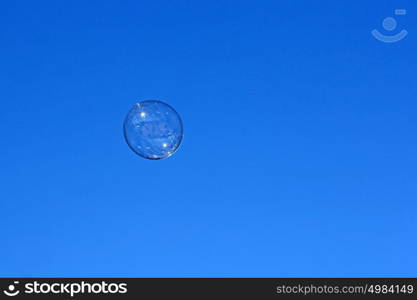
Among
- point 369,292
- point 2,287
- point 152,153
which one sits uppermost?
point 152,153

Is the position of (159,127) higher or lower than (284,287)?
higher

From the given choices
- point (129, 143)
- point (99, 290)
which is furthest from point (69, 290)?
point (129, 143)

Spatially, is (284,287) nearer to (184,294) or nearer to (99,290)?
(184,294)

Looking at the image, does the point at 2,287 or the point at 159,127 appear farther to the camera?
the point at 2,287

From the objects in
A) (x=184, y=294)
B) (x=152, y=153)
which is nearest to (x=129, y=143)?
(x=152, y=153)

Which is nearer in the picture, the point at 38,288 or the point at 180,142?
the point at 180,142

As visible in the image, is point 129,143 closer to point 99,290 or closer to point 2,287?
point 99,290
